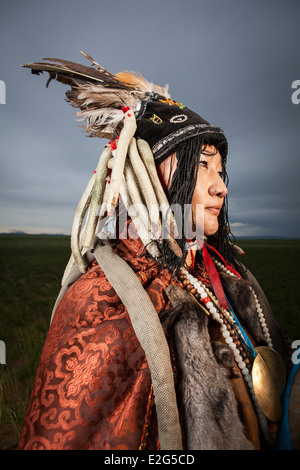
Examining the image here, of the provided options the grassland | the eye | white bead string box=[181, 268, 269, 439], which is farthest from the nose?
the grassland

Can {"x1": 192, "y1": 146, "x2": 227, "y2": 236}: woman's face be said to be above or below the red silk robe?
above

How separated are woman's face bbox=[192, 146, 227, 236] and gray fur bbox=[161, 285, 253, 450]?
665 mm

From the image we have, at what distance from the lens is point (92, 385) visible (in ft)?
4.02

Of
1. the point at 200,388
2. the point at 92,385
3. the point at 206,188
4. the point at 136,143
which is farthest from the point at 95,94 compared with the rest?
the point at 200,388

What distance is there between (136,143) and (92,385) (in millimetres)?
1512

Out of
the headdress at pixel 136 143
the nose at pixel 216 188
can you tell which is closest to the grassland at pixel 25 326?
the headdress at pixel 136 143

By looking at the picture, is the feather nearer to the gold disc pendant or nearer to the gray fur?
the gray fur

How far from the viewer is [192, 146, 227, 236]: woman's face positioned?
1855 mm

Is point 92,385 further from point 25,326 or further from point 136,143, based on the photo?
point 25,326

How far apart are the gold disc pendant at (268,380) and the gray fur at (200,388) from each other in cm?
36

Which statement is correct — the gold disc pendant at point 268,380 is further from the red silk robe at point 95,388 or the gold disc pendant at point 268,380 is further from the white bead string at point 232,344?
the red silk robe at point 95,388

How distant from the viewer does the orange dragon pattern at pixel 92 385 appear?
1.17 metres

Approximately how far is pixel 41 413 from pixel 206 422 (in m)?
0.77
